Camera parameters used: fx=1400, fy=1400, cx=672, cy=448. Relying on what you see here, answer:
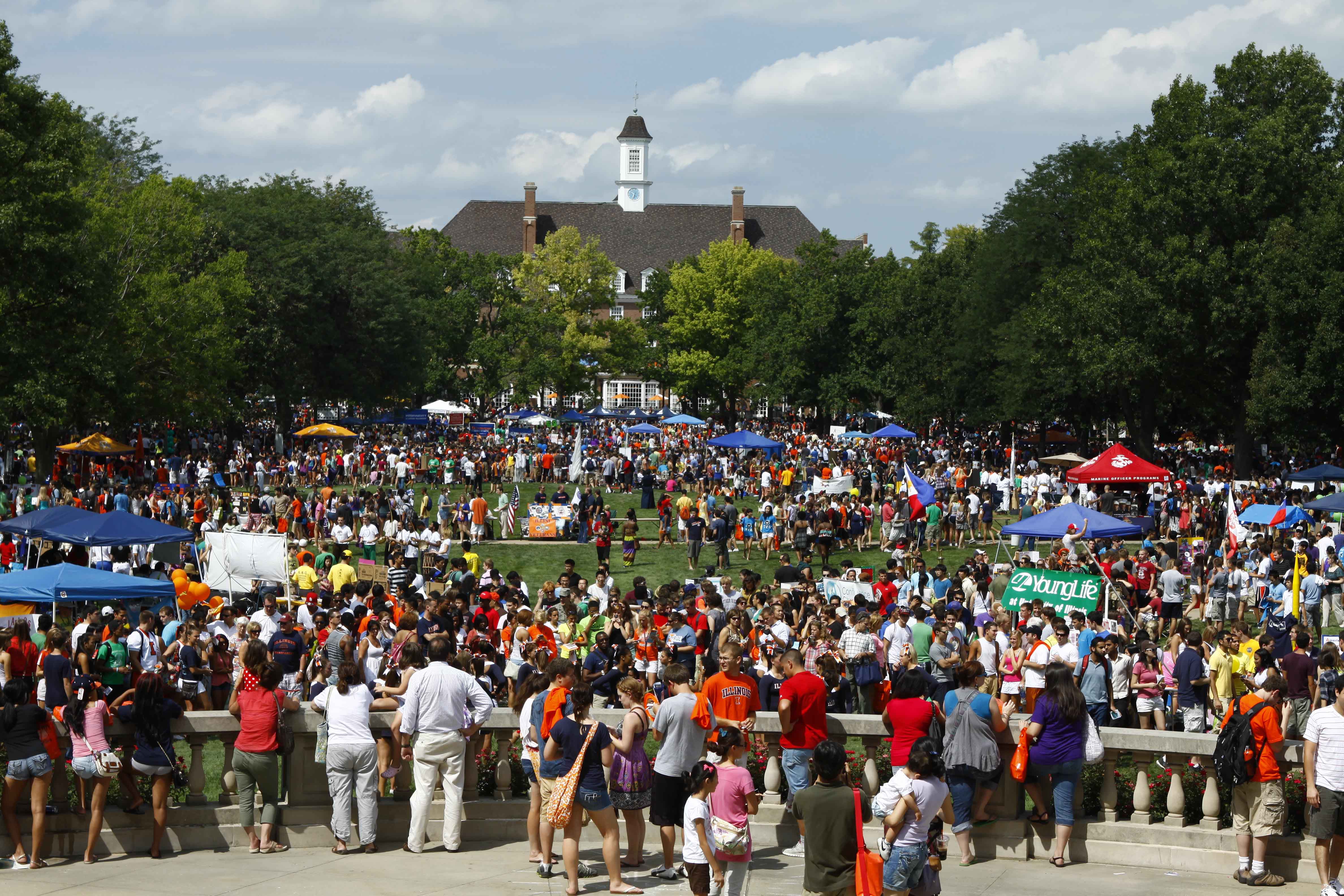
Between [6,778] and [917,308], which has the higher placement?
[917,308]

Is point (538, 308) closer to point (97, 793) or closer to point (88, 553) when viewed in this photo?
point (88, 553)

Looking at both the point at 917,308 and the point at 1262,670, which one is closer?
the point at 1262,670

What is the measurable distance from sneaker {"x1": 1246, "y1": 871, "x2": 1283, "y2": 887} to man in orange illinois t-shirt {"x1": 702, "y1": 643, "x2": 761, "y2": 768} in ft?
12.4

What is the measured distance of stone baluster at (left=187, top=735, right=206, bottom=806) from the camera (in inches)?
436

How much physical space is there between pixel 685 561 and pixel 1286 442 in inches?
882

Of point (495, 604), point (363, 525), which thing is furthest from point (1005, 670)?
point (363, 525)

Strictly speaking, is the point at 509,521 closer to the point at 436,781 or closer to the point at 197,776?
the point at 197,776

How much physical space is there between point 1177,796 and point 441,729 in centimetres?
568

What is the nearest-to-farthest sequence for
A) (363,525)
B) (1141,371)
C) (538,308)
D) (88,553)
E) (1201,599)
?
(1201,599)
(88,553)
(363,525)
(1141,371)
(538,308)

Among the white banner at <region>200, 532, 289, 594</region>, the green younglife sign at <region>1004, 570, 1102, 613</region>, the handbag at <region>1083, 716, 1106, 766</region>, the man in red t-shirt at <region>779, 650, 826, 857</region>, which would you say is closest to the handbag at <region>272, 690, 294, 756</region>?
the man in red t-shirt at <region>779, 650, 826, 857</region>

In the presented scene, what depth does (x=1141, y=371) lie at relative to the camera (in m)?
43.6

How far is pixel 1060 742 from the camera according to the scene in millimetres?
10625

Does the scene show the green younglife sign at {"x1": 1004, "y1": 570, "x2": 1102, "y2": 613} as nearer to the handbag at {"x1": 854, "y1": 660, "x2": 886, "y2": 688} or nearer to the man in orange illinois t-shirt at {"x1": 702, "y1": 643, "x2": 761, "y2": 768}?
the handbag at {"x1": 854, "y1": 660, "x2": 886, "y2": 688}

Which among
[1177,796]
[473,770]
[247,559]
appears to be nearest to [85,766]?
[473,770]
